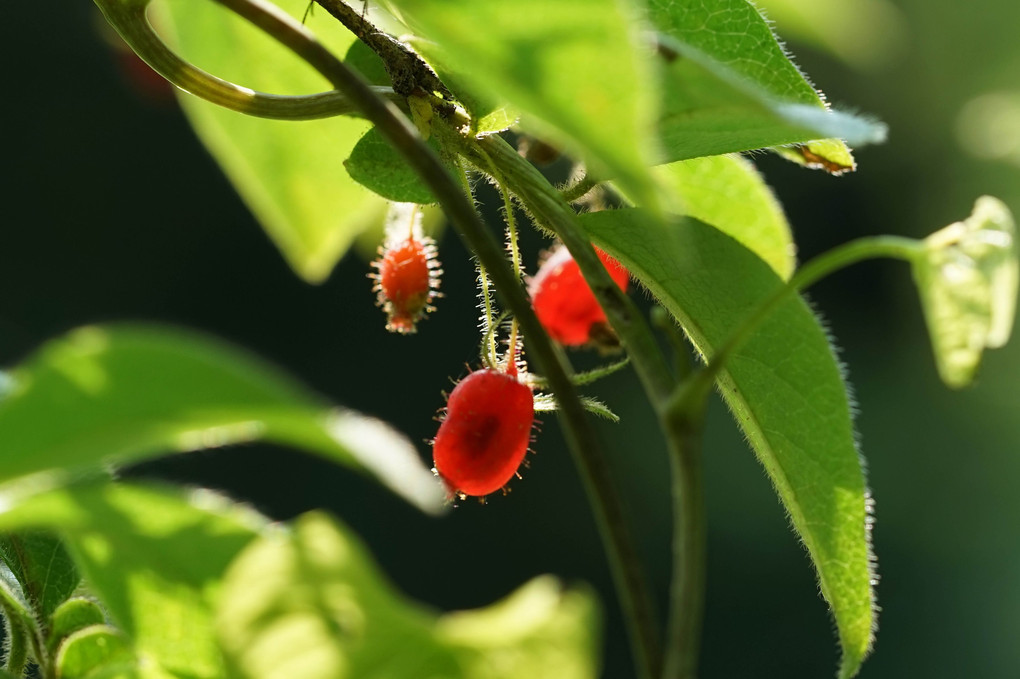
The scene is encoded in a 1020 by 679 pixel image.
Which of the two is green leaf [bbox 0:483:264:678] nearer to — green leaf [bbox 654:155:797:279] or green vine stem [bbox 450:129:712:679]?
green vine stem [bbox 450:129:712:679]

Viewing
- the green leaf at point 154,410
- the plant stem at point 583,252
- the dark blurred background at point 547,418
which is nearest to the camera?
the green leaf at point 154,410

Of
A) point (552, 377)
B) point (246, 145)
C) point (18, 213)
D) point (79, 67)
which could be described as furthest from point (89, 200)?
point (552, 377)

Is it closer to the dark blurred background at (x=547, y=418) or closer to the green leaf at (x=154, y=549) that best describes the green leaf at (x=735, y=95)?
the green leaf at (x=154, y=549)

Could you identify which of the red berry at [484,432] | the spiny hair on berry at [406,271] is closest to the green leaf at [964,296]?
the red berry at [484,432]

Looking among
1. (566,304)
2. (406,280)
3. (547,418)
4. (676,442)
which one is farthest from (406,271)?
(547,418)

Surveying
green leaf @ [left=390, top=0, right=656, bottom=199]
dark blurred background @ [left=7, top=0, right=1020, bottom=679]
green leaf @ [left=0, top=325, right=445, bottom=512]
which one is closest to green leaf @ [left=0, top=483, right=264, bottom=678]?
green leaf @ [left=0, top=325, right=445, bottom=512]

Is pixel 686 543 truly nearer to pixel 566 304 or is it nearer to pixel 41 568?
pixel 41 568

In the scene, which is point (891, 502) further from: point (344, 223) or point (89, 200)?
point (344, 223)
